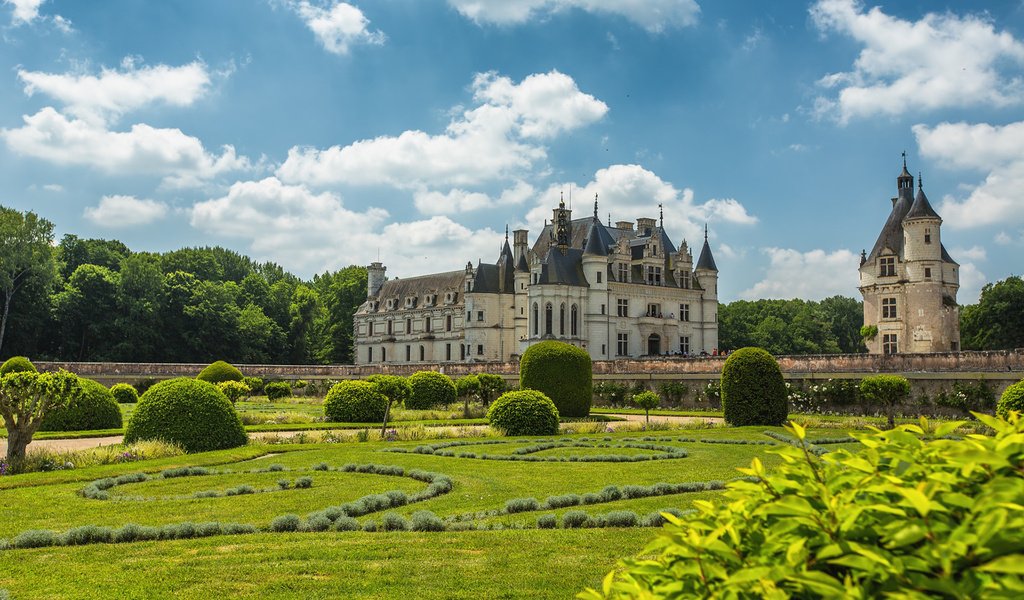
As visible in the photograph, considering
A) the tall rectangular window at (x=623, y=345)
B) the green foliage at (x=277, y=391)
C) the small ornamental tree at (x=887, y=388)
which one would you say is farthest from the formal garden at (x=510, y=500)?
the tall rectangular window at (x=623, y=345)

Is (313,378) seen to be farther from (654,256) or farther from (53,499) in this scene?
(53,499)

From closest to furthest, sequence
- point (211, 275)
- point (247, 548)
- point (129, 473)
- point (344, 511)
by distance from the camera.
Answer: point (247, 548)
point (344, 511)
point (129, 473)
point (211, 275)

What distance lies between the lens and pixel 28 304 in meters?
66.6

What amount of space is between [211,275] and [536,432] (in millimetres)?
68798

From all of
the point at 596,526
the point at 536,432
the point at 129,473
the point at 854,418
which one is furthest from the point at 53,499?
the point at 854,418

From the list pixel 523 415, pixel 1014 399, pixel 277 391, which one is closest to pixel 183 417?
pixel 523 415

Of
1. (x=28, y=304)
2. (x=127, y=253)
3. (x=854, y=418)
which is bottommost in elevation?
(x=854, y=418)

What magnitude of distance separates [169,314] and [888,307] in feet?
183

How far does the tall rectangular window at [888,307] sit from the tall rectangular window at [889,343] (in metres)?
1.18

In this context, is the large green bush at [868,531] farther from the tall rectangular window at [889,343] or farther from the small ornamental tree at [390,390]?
the tall rectangular window at [889,343]

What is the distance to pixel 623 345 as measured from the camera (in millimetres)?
66250

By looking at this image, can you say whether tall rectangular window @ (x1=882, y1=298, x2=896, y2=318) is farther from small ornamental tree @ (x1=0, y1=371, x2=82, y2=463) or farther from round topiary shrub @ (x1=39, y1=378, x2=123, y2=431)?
small ornamental tree @ (x1=0, y1=371, x2=82, y2=463)

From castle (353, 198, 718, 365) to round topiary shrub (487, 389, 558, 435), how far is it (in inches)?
1457

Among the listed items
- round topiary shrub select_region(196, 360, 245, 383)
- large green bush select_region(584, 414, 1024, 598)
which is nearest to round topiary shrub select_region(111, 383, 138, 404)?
round topiary shrub select_region(196, 360, 245, 383)
